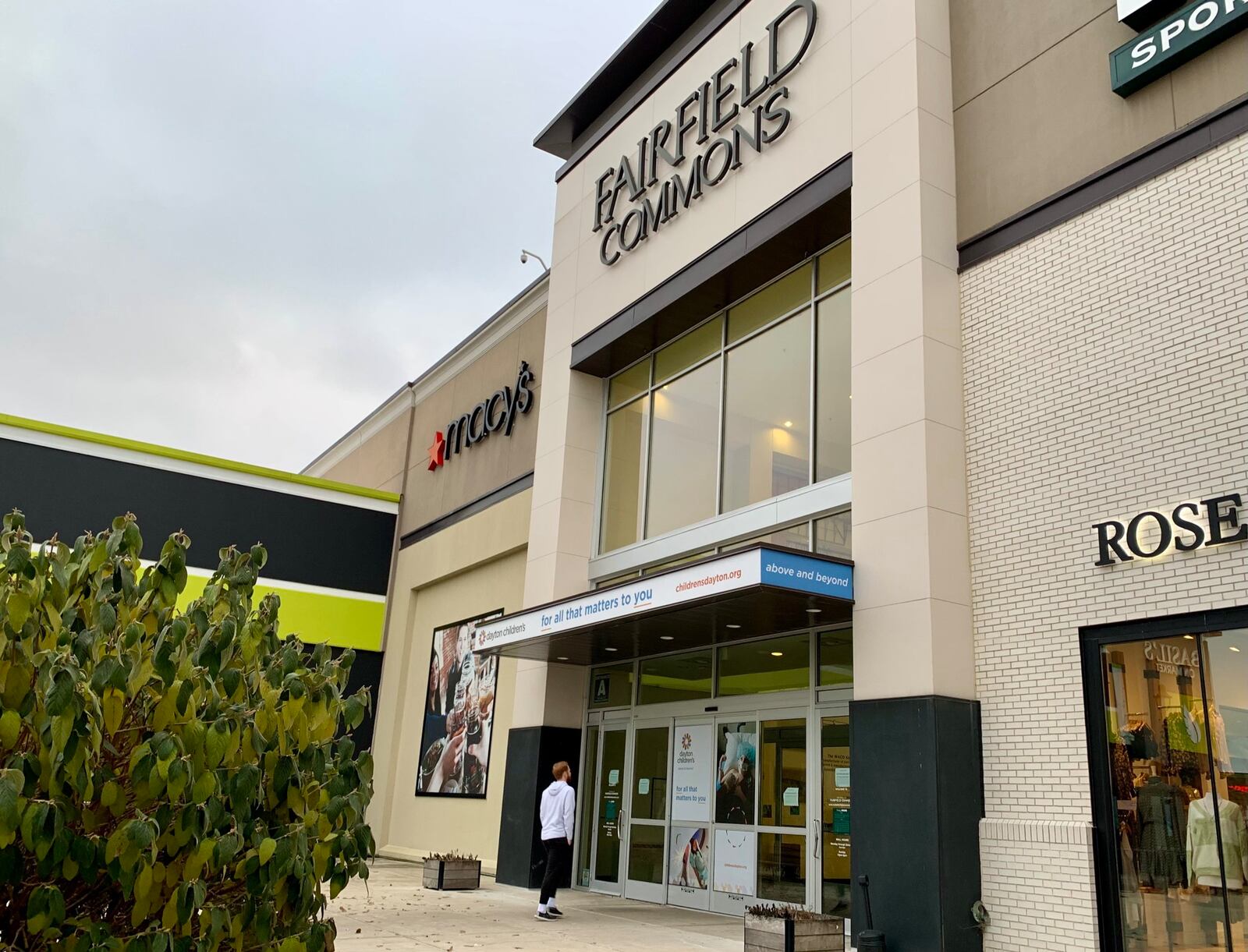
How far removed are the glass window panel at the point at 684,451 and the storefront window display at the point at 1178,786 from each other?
259 inches

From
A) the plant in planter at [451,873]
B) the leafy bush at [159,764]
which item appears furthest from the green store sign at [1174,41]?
the plant in planter at [451,873]

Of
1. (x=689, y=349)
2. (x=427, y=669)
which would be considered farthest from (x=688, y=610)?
(x=427, y=669)

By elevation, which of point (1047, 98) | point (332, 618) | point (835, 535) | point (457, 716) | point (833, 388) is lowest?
A: point (457, 716)

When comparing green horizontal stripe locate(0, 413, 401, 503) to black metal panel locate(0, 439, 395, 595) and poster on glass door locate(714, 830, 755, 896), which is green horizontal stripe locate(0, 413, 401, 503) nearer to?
black metal panel locate(0, 439, 395, 595)

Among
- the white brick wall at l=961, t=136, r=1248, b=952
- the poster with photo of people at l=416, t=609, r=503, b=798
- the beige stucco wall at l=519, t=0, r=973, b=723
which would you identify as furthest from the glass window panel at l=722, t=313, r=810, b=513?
the poster with photo of people at l=416, t=609, r=503, b=798

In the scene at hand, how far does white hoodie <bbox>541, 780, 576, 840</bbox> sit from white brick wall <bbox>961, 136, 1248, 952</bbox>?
528 centimetres

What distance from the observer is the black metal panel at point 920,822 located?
30.5ft

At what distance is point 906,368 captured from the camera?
1097 centimetres

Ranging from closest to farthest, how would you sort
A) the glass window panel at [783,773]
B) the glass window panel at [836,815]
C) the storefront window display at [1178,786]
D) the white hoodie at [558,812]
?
the storefront window display at [1178,786]
the glass window panel at [836,815]
the glass window panel at [783,773]
the white hoodie at [558,812]

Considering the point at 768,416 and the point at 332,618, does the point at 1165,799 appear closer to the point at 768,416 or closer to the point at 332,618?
the point at 768,416

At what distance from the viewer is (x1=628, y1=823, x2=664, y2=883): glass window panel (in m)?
14.2

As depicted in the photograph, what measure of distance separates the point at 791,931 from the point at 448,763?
11924mm

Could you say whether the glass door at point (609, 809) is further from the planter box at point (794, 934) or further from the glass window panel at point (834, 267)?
the glass window panel at point (834, 267)

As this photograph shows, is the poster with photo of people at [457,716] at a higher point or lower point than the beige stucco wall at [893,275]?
lower
